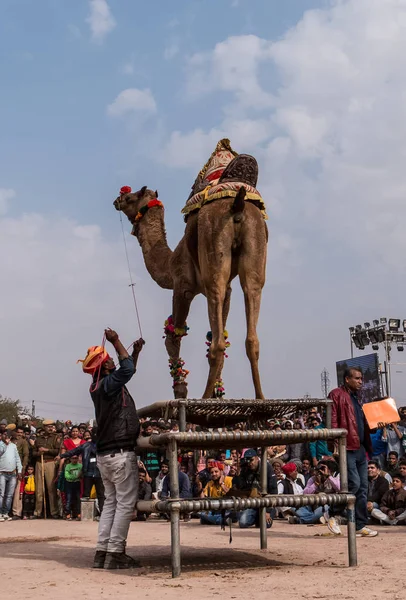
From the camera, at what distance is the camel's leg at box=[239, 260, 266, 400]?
7484mm

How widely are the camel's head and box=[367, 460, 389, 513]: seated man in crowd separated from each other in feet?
20.8

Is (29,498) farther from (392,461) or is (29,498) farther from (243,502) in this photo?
(243,502)

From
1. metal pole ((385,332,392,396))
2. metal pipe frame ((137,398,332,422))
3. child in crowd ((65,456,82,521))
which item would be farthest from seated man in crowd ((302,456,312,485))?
metal pole ((385,332,392,396))

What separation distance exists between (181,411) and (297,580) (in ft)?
5.24

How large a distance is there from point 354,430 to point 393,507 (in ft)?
13.8

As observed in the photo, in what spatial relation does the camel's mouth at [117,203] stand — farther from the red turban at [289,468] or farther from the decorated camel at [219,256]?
the red turban at [289,468]

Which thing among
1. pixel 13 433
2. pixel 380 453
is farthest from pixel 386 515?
pixel 13 433

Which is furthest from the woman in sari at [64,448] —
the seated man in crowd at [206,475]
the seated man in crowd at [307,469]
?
the seated man in crowd at [307,469]

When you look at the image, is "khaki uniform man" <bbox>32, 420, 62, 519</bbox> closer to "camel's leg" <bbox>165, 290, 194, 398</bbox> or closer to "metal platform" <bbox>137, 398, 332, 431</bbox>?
"camel's leg" <bbox>165, 290, 194, 398</bbox>

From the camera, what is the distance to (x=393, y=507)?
41.2 feet

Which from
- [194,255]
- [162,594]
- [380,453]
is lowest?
[162,594]

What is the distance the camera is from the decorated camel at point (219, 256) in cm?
762

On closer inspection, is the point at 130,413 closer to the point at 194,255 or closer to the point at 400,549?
the point at 194,255

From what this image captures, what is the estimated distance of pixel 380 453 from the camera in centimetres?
1503
